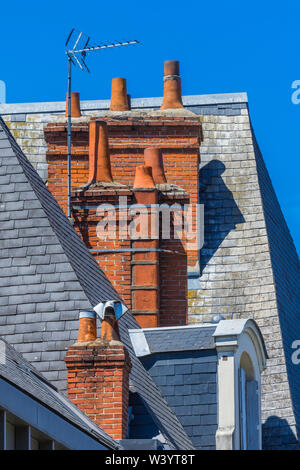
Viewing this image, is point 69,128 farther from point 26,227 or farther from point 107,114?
point 26,227

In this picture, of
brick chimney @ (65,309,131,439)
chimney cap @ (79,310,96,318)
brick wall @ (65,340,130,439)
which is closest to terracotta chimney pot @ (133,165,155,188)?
chimney cap @ (79,310,96,318)

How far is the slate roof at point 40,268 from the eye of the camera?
23094 millimetres

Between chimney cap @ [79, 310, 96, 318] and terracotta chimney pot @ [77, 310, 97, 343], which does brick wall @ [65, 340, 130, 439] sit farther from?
chimney cap @ [79, 310, 96, 318]

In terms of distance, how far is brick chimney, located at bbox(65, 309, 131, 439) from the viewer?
2188 cm

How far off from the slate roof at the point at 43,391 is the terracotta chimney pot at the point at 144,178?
6953 millimetres

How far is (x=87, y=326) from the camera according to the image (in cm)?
2225

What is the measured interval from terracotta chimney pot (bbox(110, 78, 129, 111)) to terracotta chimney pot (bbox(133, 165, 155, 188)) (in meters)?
4.99

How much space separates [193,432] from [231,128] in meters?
11.5

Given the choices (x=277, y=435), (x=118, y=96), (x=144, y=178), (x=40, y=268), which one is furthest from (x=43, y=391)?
(x=118, y=96)
